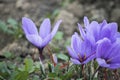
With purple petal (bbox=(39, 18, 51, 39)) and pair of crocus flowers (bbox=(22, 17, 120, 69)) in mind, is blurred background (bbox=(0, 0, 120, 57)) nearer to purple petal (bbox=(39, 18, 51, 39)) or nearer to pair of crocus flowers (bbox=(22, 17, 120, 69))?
purple petal (bbox=(39, 18, 51, 39))

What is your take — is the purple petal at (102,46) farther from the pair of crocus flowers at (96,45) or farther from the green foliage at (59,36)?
the green foliage at (59,36)

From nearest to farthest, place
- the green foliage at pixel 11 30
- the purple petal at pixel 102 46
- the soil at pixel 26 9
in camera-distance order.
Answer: the purple petal at pixel 102 46, the green foliage at pixel 11 30, the soil at pixel 26 9

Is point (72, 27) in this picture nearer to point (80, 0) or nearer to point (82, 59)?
point (80, 0)

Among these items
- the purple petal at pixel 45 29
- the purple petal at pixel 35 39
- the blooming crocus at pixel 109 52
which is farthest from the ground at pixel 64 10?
the blooming crocus at pixel 109 52

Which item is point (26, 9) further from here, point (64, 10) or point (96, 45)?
point (96, 45)

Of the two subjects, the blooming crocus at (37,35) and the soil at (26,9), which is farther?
the soil at (26,9)

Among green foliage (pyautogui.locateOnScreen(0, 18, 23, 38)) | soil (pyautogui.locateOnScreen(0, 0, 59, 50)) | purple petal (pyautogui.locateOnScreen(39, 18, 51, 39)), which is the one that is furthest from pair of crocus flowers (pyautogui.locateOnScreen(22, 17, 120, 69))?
soil (pyautogui.locateOnScreen(0, 0, 59, 50))

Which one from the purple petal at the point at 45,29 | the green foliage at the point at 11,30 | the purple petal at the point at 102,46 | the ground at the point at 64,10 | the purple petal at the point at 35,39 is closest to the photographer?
the purple petal at the point at 102,46
